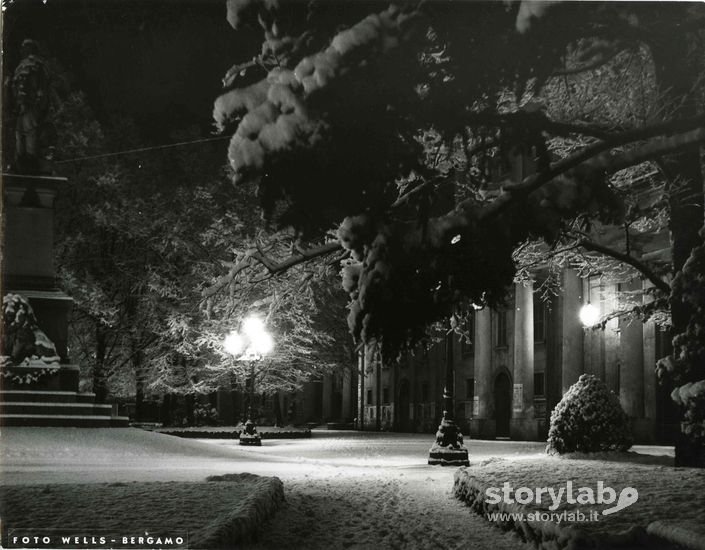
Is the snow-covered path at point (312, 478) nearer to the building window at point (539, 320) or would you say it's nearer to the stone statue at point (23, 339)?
the stone statue at point (23, 339)

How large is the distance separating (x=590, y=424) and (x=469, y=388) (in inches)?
1169

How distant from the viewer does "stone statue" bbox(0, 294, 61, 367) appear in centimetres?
1808

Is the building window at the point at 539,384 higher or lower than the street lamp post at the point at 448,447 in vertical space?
higher

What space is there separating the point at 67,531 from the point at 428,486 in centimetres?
760

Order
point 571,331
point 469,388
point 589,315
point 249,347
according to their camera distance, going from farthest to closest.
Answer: point 469,388 → point 571,331 → point 249,347 → point 589,315

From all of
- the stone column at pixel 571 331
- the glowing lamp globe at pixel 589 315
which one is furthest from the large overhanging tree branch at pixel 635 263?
the stone column at pixel 571 331

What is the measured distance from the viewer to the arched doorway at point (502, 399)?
41.8 meters

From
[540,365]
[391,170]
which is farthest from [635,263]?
[540,365]

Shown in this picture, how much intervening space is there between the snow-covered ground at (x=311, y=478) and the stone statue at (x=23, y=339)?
1.84 metres

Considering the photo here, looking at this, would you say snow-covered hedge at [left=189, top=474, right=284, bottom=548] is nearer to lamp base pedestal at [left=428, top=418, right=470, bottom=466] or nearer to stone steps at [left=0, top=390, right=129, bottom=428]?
lamp base pedestal at [left=428, top=418, right=470, bottom=466]

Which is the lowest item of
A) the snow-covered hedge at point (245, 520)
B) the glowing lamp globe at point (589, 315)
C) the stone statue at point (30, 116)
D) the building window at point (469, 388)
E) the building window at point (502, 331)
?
the snow-covered hedge at point (245, 520)

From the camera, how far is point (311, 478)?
14.9 m

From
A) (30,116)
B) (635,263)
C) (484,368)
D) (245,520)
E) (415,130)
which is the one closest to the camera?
(245,520)

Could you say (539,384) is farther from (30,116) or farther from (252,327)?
(30,116)
